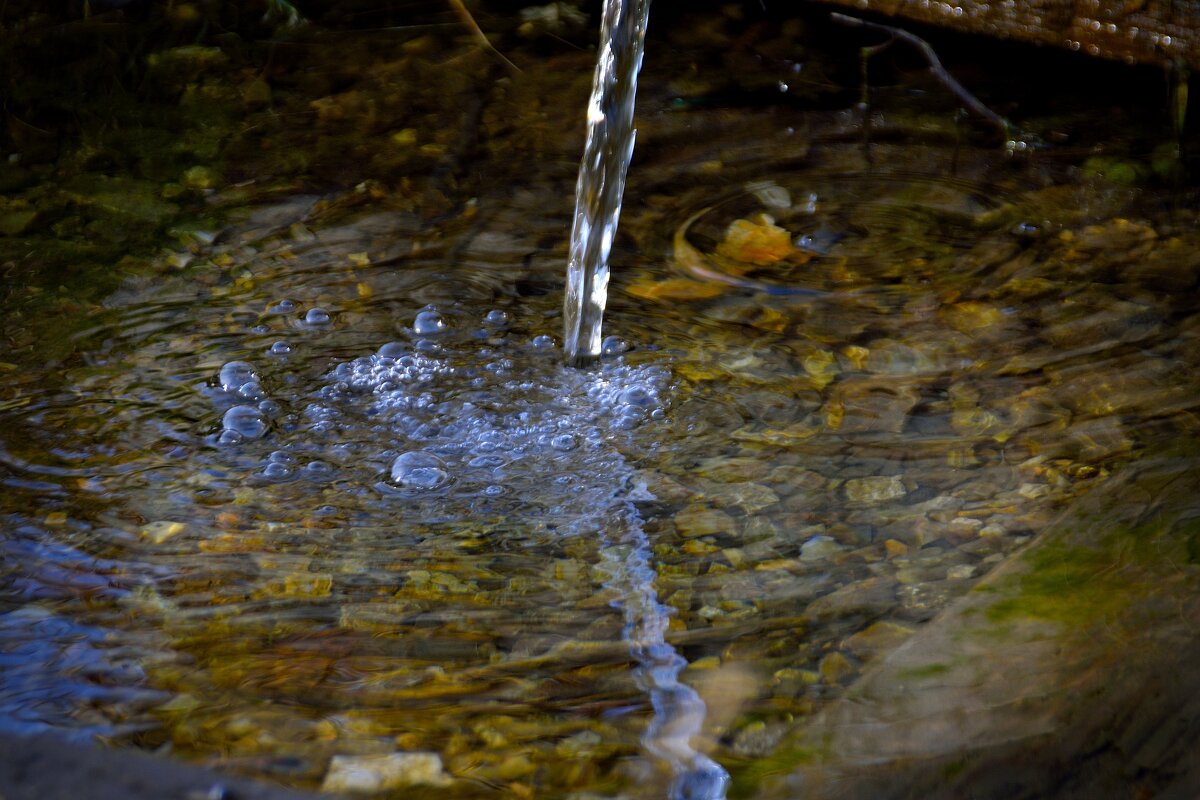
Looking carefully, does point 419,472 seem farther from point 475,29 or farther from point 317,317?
point 475,29

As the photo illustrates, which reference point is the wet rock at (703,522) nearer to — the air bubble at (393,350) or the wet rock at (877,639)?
the wet rock at (877,639)

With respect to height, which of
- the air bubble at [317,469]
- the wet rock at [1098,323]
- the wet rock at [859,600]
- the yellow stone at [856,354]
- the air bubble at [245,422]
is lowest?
the air bubble at [317,469]

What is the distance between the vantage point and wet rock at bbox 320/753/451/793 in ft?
4.09

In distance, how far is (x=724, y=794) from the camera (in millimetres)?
1229

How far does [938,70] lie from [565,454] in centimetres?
174

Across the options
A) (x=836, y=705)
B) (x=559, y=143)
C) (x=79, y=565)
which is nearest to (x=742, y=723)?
(x=836, y=705)

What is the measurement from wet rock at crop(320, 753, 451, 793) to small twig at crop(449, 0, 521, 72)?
2160 mm

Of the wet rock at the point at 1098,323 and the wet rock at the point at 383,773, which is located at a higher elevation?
the wet rock at the point at 1098,323

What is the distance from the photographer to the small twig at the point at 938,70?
112 inches

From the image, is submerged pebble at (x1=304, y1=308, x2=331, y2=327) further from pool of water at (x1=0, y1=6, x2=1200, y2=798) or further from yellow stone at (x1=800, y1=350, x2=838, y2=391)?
yellow stone at (x1=800, y1=350, x2=838, y2=391)

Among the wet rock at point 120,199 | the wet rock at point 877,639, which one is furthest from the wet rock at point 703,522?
the wet rock at point 120,199

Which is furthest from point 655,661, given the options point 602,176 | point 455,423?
point 602,176

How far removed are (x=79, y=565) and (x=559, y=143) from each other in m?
1.55

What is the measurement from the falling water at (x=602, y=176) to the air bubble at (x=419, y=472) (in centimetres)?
36
